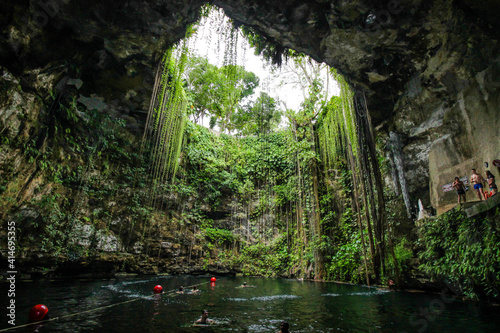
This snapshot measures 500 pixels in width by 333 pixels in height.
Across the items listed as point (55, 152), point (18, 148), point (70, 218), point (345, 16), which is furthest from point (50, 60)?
point (345, 16)

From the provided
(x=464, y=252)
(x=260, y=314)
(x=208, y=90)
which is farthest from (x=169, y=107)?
(x=464, y=252)

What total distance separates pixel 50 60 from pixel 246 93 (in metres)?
13.7

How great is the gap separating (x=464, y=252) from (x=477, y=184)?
185cm

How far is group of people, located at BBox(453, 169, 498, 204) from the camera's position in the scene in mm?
5395

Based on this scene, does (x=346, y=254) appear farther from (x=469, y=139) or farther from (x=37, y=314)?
(x=37, y=314)

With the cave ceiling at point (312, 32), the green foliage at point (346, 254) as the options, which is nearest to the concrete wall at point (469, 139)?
the cave ceiling at point (312, 32)

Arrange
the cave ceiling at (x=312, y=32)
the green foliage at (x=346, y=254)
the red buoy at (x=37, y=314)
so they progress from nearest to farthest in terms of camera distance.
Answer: the red buoy at (x=37, y=314) < the cave ceiling at (x=312, y=32) < the green foliage at (x=346, y=254)

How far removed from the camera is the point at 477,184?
19.2 feet

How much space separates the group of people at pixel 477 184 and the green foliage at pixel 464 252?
2.78 ft

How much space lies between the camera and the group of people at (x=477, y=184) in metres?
5.39

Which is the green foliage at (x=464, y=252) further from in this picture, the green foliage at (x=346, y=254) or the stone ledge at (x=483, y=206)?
the green foliage at (x=346, y=254)

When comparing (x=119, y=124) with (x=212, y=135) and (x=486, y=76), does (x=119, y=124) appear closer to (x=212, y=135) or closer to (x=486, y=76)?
(x=212, y=135)

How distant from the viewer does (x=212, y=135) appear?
15391 mm

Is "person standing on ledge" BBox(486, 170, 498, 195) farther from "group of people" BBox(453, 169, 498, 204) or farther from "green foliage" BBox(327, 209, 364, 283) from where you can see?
"green foliage" BBox(327, 209, 364, 283)
